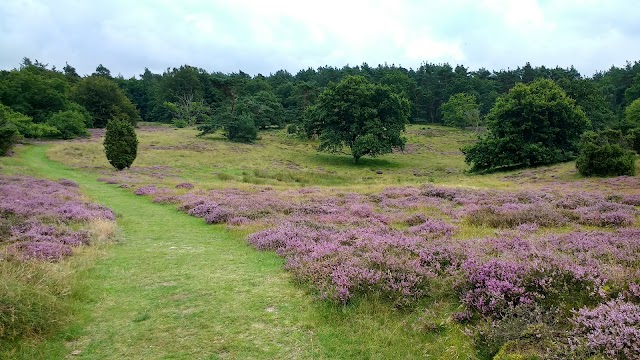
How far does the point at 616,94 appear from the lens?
114938 mm

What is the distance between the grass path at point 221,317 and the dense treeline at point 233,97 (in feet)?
164

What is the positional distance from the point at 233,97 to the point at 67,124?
1853 inches

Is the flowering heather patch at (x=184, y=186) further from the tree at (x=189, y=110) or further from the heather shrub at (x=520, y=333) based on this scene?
the tree at (x=189, y=110)

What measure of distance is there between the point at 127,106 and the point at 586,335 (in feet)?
332

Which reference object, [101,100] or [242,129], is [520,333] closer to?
[242,129]

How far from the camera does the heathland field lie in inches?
235

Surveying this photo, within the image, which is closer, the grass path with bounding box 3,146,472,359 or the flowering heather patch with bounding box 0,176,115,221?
the grass path with bounding box 3,146,472,359

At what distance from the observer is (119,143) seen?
3778 cm

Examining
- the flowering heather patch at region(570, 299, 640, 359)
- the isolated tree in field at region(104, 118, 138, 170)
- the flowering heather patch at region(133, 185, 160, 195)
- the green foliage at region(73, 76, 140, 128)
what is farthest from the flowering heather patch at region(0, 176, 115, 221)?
the green foliage at region(73, 76, 140, 128)

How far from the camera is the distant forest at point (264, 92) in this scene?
73875 millimetres

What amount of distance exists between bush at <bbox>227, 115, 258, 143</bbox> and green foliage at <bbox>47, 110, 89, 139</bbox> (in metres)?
26.1

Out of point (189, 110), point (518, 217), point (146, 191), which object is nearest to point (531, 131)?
point (518, 217)

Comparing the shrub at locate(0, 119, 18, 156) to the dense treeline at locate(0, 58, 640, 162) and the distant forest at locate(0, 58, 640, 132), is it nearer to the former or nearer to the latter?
the dense treeline at locate(0, 58, 640, 162)

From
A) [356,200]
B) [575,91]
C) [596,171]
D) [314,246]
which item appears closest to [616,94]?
[575,91]
